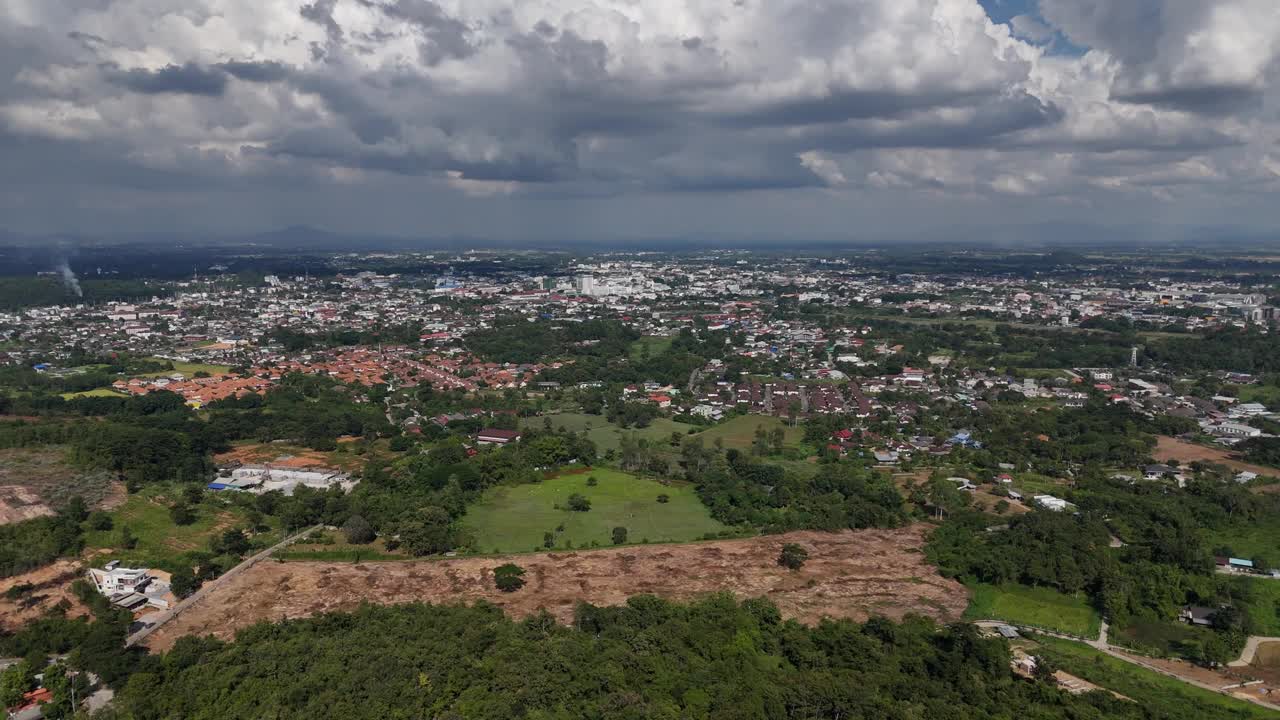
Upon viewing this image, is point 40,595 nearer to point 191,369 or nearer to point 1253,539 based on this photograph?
point 1253,539

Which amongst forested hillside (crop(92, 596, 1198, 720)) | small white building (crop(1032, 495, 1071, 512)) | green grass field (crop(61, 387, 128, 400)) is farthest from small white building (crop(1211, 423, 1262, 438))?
green grass field (crop(61, 387, 128, 400))

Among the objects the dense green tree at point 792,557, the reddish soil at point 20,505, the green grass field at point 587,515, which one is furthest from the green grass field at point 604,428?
the reddish soil at point 20,505

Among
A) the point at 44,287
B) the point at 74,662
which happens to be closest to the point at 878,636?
the point at 74,662

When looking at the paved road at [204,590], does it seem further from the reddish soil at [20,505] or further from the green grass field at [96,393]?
the green grass field at [96,393]

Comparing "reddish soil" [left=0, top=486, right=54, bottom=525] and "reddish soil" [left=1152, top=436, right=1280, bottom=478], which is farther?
"reddish soil" [left=1152, top=436, right=1280, bottom=478]

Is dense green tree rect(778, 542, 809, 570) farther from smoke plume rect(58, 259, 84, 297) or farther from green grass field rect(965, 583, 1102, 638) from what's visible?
smoke plume rect(58, 259, 84, 297)
